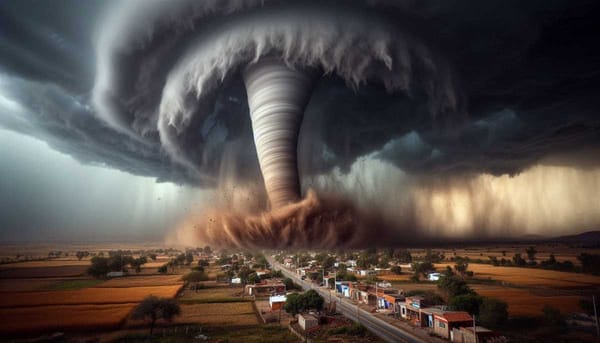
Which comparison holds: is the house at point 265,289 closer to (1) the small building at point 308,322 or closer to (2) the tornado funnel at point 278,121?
(1) the small building at point 308,322

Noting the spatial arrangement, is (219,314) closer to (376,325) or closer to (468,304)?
(376,325)

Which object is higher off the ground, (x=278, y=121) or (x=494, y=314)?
(x=278, y=121)

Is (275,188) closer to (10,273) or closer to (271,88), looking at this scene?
(271,88)

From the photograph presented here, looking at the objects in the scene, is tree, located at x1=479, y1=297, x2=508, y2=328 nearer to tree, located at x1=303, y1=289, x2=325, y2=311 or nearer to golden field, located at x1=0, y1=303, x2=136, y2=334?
tree, located at x1=303, y1=289, x2=325, y2=311

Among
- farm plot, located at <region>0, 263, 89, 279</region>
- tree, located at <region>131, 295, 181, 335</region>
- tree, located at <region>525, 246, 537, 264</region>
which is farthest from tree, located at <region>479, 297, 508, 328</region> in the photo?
tree, located at <region>525, 246, 537, 264</region>

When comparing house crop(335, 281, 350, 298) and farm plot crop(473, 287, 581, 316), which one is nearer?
farm plot crop(473, 287, 581, 316)

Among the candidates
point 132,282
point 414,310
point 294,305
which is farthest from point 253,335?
point 414,310
